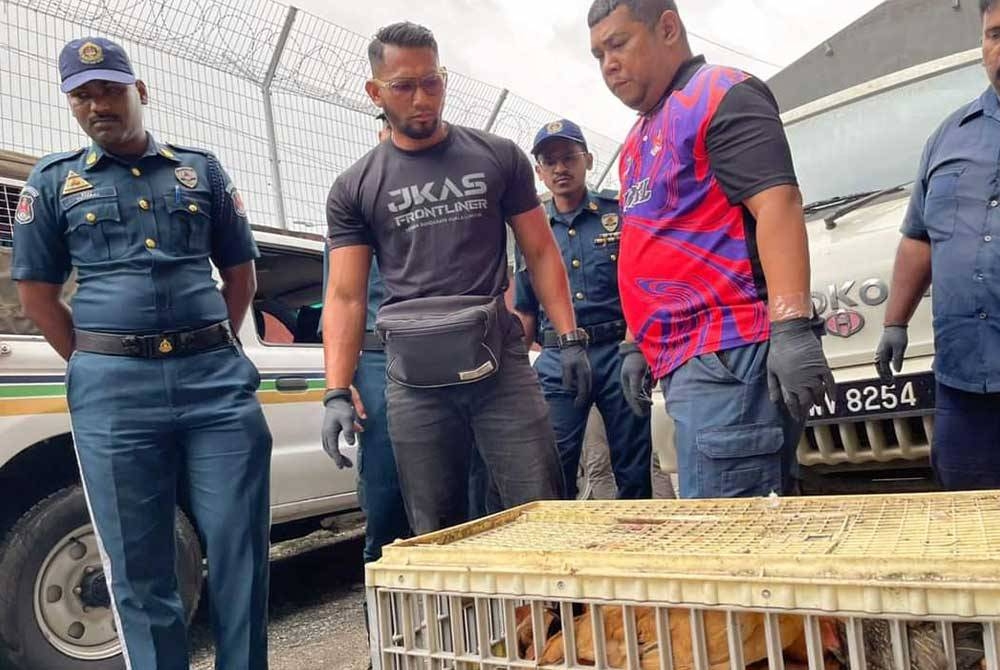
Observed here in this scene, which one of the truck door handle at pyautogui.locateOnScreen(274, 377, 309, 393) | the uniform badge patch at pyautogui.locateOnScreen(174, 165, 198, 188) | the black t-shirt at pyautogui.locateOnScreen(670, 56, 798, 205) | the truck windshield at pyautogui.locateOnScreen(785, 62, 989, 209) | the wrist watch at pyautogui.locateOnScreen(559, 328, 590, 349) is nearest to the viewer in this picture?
the black t-shirt at pyautogui.locateOnScreen(670, 56, 798, 205)

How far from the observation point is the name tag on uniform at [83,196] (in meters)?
2.46

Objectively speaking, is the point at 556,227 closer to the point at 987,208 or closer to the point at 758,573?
the point at 987,208

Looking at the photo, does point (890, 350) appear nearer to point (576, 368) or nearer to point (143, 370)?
point (576, 368)

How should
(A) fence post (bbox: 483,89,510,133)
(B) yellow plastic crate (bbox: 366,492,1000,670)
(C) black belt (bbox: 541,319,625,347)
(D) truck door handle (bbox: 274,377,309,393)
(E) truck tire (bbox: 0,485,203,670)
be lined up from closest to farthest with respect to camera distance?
1. (B) yellow plastic crate (bbox: 366,492,1000,670)
2. (E) truck tire (bbox: 0,485,203,670)
3. (C) black belt (bbox: 541,319,625,347)
4. (D) truck door handle (bbox: 274,377,309,393)
5. (A) fence post (bbox: 483,89,510,133)

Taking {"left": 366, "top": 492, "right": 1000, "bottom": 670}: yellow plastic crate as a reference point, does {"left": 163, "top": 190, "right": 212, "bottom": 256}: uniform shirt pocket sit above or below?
above

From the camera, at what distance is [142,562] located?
2.34 meters

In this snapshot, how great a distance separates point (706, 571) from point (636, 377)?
4.45ft

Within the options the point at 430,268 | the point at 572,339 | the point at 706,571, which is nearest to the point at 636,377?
the point at 572,339

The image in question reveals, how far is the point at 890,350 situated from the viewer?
8.09 ft

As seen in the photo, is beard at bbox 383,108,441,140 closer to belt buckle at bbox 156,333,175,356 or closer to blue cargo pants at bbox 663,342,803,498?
belt buckle at bbox 156,333,175,356

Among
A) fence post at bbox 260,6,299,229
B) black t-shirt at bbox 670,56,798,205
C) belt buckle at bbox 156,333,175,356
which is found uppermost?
fence post at bbox 260,6,299,229

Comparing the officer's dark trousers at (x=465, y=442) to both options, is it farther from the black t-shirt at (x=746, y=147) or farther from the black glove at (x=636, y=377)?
the black t-shirt at (x=746, y=147)

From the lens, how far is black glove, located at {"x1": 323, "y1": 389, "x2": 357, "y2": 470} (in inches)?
95.1

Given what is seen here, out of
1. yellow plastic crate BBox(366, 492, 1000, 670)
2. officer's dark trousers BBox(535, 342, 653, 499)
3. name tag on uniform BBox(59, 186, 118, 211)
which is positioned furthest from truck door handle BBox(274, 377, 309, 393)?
yellow plastic crate BBox(366, 492, 1000, 670)
